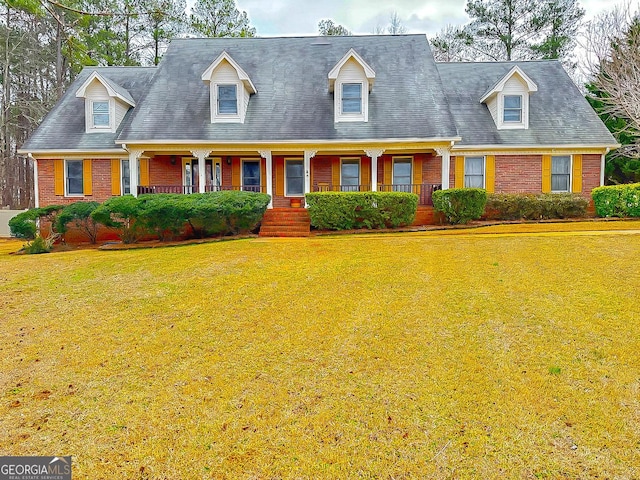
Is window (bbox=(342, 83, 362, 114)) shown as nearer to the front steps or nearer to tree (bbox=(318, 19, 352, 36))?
the front steps

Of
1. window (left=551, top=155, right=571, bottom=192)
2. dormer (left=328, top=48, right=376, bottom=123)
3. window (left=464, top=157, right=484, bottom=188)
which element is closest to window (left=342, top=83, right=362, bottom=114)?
dormer (left=328, top=48, right=376, bottom=123)

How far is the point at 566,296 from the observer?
20.1 feet

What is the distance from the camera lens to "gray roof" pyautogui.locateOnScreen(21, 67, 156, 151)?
55.6 ft

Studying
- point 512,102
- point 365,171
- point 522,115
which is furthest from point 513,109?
point 365,171

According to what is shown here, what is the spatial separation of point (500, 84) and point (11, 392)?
61.1ft

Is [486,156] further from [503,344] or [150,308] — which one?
[150,308]

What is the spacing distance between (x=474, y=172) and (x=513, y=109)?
3266 millimetres

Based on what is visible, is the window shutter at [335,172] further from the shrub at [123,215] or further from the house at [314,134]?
the shrub at [123,215]

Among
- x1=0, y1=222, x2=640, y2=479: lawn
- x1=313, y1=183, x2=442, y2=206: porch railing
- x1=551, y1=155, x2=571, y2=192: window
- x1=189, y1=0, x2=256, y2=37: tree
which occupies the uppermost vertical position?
x1=189, y1=0, x2=256, y2=37: tree

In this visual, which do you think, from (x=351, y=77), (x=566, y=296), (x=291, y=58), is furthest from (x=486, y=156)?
(x=566, y=296)

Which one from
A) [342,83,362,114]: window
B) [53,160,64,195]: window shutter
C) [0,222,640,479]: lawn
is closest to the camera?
[0,222,640,479]: lawn

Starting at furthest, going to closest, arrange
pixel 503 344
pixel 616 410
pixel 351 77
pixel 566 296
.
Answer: pixel 351 77
pixel 566 296
pixel 503 344
pixel 616 410

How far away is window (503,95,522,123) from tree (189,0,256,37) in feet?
67.2

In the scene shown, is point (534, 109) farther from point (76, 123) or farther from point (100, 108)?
point (76, 123)
